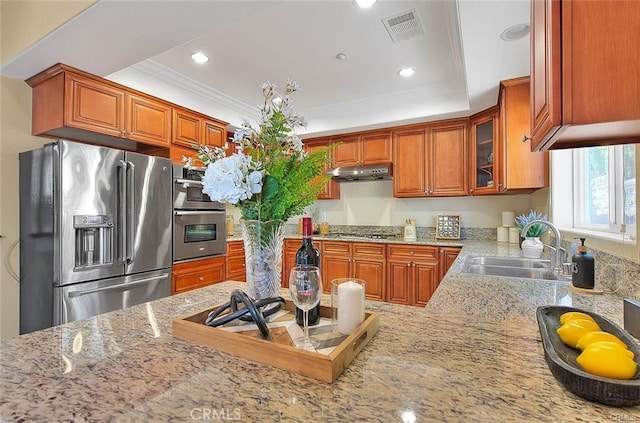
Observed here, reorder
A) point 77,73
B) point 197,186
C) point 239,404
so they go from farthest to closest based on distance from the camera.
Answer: point 197,186 < point 77,73 < point 239,404

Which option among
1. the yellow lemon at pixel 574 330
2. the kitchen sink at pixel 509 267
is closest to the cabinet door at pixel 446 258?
the kitchen sink at pixel 509 267

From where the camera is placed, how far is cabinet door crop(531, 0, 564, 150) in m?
0.65

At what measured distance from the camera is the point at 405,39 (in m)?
2.41

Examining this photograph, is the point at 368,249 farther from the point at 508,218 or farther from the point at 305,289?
the point at 305,289

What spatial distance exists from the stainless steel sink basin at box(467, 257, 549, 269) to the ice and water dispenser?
266 cm

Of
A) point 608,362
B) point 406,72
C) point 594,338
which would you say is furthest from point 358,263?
point 608,362

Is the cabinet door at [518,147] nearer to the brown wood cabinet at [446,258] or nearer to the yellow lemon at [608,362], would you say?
the brown wood cabinet at [446,258]

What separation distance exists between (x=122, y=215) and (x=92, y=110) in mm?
892

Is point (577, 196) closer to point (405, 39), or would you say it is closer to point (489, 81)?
point (489, 81)

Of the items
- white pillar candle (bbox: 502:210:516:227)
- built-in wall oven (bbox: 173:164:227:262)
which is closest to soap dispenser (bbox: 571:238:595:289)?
white pillar candle (bbox: 502:210:516:227)

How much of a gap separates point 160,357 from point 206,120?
10.5 feet

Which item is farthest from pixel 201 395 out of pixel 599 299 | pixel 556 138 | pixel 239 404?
pixel 599 299

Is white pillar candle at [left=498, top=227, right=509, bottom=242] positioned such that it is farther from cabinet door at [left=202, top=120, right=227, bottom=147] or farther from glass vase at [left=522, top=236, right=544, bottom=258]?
cabinet door at [left=202, top=120, right=227, bottom=147]

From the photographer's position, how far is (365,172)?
393 centimetres
